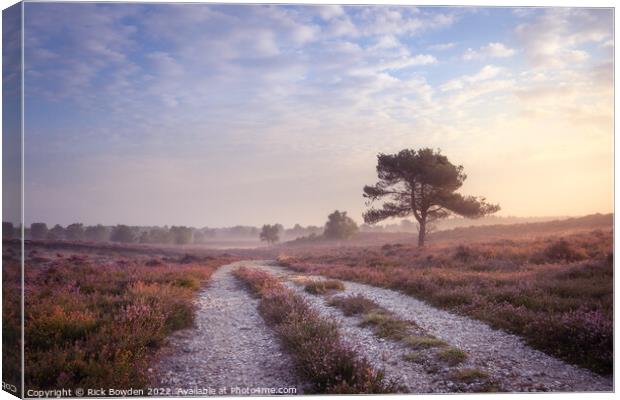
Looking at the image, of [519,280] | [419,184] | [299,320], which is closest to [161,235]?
[299,320]

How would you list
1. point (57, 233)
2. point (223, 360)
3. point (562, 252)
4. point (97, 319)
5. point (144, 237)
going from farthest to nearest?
point (562, 252), point (144, 237), point (57, 233), point (97, 319), point (223, 360)

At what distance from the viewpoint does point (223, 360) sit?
28.6 feet

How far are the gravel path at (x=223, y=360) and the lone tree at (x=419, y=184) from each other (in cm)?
423

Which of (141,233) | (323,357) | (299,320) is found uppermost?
(141,233)

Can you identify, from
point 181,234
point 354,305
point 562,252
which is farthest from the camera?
point 562,252

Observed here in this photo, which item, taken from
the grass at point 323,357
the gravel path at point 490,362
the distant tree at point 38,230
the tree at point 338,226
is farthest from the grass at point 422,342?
the distant tree at point 38,230

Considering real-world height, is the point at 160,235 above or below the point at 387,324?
above

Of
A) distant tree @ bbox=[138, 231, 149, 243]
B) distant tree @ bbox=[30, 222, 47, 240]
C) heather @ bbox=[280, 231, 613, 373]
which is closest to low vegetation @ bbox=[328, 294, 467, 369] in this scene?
heather @ bbox=[280, 231, 613, 373]

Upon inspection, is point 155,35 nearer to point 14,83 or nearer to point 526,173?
point 14,83

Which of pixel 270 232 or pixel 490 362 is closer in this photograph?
pixel 490 362

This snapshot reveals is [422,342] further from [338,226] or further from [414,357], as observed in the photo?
[338,226]

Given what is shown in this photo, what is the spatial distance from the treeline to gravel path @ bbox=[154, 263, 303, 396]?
203 cm

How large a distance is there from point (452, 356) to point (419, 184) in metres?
5.54

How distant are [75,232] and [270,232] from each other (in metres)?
4.65
